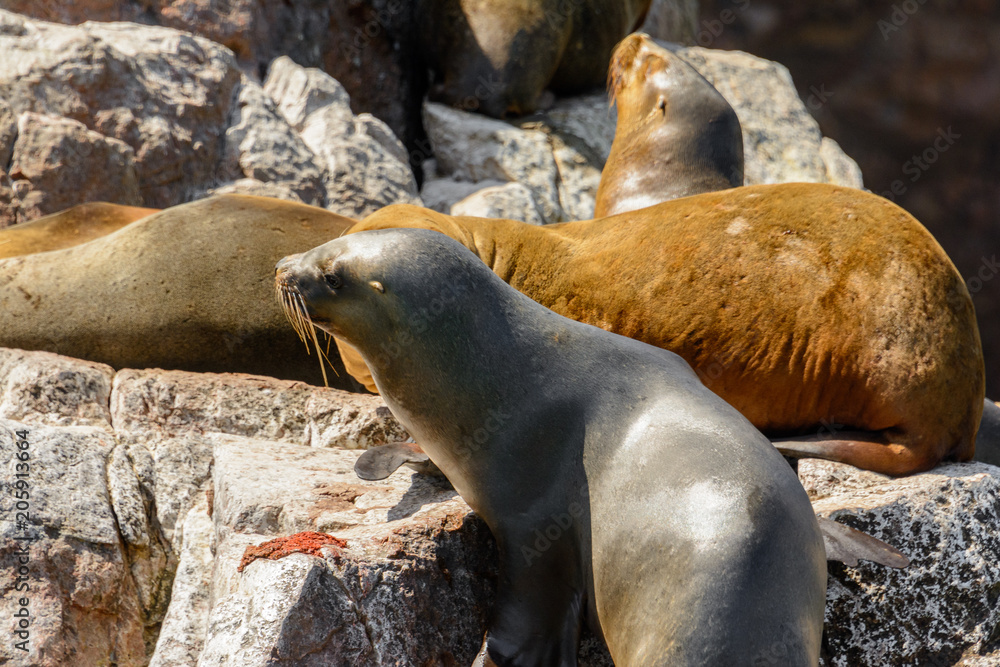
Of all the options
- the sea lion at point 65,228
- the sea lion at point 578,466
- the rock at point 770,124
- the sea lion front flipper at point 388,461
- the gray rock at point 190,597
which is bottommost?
the rock at point 770,124

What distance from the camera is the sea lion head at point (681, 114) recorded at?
543cm

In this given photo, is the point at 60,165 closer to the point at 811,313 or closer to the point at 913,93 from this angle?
the point at 811,313

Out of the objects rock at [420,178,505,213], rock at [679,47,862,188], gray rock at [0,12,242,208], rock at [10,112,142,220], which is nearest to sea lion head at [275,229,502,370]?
rock at [10,112,142,220]

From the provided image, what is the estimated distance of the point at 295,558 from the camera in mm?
2471

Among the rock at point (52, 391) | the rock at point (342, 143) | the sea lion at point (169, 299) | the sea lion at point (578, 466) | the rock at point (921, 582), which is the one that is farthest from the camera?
the rock at point (342, 143)

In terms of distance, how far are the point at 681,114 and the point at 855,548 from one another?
3.32 meters

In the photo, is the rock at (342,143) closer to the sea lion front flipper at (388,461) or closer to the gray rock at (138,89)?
the gray rock at (138,89)

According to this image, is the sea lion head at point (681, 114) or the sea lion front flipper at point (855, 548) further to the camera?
the sea lion head at point (681, 114)

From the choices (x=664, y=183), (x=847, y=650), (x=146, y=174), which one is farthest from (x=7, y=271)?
(x=847, y=650)

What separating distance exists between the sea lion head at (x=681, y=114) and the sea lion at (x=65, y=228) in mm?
3004

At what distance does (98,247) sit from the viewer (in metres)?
4.50

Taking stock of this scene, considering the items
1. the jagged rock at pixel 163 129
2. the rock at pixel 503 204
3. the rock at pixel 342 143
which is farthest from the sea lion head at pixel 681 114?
the jagged rock at pixel 163 129

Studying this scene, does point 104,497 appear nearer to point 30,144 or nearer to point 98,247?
point 98,247

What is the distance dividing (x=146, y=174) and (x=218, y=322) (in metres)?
2.26
